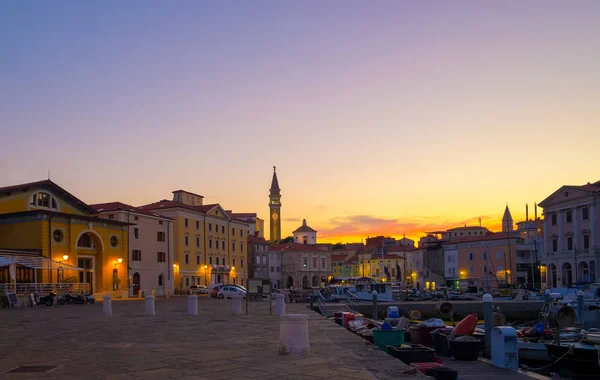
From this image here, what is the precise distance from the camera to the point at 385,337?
19.5m

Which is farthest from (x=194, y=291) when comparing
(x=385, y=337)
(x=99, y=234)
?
(x=385, y=337)

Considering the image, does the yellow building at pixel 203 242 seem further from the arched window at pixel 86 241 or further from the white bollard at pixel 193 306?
the white bollard at pixel 193 306

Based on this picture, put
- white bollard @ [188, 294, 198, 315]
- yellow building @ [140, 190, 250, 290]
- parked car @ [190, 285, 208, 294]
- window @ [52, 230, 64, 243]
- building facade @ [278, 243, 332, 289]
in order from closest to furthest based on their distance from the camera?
white bollard @ [188, 294, 198, 315], window @ [52, 230, 64, 243], parked car @ [190, 285, 208, 294], yellow building @ [140, 190, 250, 290], building facade @ [278, 243, 332, 289]

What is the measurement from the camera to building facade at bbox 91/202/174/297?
216ft

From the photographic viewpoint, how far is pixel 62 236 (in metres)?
49.1

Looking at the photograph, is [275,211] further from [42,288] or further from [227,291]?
[42,288]

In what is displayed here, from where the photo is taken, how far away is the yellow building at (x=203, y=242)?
7738cm

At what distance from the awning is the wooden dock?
3322cm

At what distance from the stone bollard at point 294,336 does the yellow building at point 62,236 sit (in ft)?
123

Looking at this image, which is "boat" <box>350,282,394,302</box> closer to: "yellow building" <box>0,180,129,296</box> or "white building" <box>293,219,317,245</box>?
"yellow building" <box>0,180,129,296</box>

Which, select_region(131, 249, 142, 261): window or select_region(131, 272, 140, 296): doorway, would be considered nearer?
select_region(131, 272, 140, 296): doorway

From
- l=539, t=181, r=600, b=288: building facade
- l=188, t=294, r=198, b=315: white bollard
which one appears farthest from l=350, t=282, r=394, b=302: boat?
l=188, t=294, r=198, b=315: white bollard

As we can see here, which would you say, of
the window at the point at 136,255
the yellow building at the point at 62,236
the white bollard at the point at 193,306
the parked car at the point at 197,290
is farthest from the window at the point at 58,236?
the parked car at the point at 197,290

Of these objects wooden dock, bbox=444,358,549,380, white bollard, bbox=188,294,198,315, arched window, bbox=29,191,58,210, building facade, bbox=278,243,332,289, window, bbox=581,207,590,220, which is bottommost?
building facade, bbox=278,243,332,289
